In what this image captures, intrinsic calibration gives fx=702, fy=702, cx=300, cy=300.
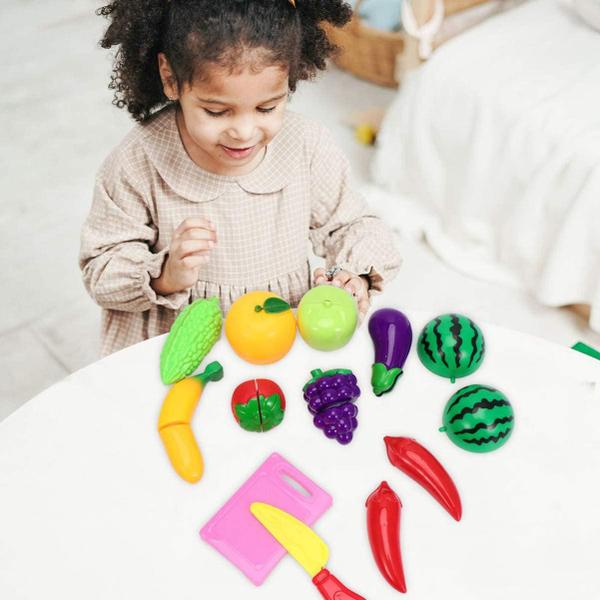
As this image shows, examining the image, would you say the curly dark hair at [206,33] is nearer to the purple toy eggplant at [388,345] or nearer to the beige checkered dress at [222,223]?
the beige checkered dress at [222,223]

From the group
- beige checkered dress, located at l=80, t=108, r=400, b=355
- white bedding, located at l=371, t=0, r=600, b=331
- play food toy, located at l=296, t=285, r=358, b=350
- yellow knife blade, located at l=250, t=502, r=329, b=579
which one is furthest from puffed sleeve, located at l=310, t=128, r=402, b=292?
white bedding, located at l=371, t=0, r=600, b=331

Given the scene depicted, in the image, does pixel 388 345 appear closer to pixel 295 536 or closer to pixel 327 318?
pixel 327 318

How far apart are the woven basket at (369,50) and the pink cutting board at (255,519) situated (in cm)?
166

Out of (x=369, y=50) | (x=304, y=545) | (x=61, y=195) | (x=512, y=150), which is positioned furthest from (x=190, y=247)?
(x=369, y=50)

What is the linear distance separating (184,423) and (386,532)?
0.72 ft

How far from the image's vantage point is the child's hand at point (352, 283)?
836mm

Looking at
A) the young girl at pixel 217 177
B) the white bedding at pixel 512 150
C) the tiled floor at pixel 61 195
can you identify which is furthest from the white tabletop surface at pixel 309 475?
the white bedding at pixel 512 150

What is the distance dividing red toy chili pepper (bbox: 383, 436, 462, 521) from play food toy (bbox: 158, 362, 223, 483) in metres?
0.19

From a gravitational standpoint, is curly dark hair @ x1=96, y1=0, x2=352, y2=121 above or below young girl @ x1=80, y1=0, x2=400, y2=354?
above

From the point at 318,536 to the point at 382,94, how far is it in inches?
73.6

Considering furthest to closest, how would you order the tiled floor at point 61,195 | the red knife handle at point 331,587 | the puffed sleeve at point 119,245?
1. the tiled floor at point 61,195
2. the puffed sleeve at point 119,245
3. the red knife handle at point 331,587

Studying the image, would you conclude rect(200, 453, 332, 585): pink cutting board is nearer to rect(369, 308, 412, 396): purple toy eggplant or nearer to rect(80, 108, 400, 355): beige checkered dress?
rect(369, 308, 412, 396): purple toy eggplant

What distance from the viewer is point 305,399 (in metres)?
0.71

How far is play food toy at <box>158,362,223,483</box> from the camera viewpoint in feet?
2.16
